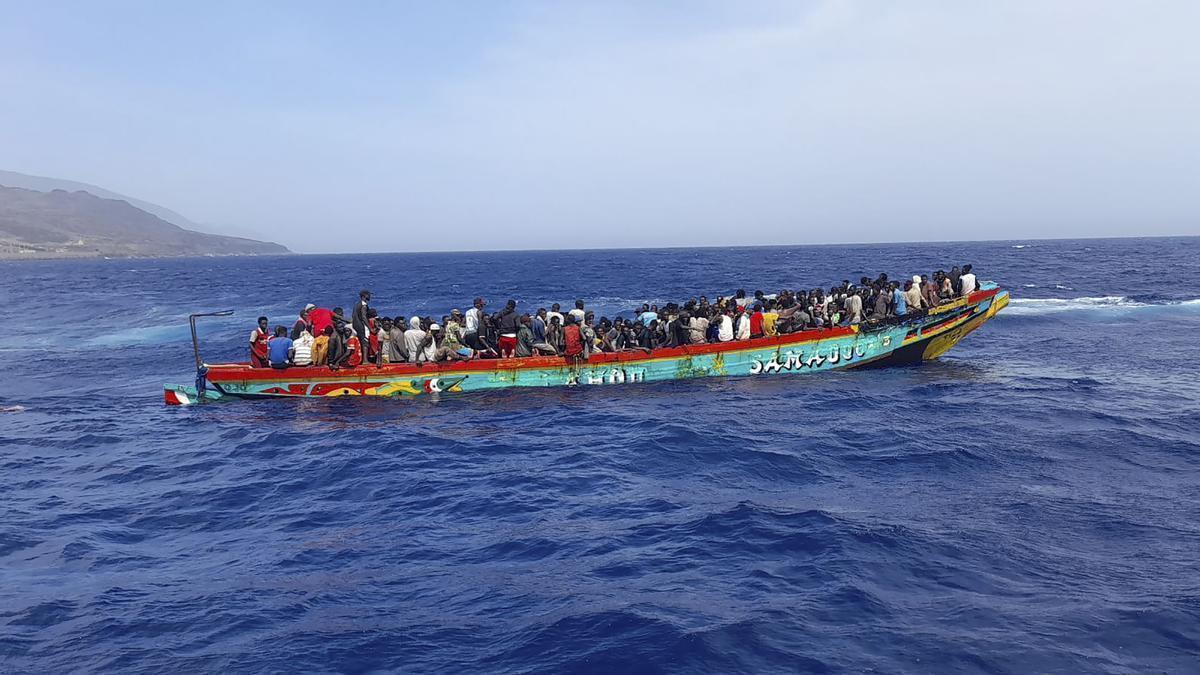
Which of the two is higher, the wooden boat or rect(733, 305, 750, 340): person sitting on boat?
rect(733, 305, 750, 340): person sitting on boat

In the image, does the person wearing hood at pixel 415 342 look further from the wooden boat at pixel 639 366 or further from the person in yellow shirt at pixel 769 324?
the person in yellow shirt at pixel 769 324

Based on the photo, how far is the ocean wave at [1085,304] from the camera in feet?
119

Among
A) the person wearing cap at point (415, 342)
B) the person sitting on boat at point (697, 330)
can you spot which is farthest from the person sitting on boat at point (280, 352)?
the person sitting on boat at point (697, 330)

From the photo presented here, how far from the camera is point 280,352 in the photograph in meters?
17.9

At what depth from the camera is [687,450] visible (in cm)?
1424

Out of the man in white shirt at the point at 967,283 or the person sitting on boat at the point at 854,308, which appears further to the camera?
the man in white shirt at the point at 967,283

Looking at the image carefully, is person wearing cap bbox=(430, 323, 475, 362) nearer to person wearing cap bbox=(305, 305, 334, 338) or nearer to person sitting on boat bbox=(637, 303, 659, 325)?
person wearing cap bbox=(305, 305, 334, 338)

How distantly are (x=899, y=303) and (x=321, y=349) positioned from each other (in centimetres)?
1532

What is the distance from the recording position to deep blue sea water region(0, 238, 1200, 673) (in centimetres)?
739

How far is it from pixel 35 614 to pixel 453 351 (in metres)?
11.3

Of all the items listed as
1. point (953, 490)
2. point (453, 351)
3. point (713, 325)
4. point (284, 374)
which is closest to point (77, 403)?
point (284, 374)

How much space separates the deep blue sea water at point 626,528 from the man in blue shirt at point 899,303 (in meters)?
1.78

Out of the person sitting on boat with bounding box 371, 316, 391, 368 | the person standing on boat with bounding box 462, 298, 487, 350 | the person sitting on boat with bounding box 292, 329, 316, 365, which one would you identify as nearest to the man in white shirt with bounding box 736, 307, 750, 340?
the person standing on boat with bounding box 462, 298, 487, 350

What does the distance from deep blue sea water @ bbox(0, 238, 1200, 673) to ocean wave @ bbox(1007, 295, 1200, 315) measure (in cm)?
1644
